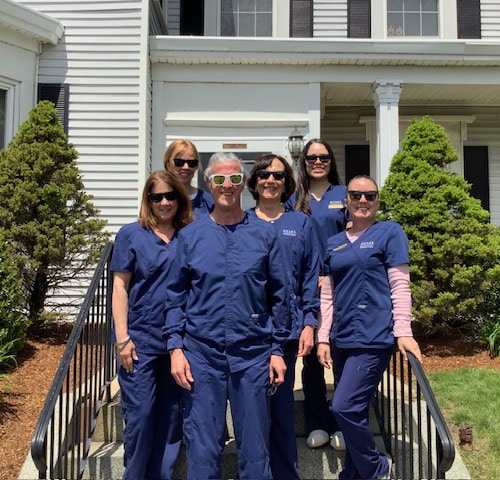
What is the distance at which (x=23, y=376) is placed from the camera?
15.4 feet

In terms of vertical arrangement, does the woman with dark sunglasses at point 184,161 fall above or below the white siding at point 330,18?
below

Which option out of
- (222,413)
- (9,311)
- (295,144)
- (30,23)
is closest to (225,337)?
(222,413)

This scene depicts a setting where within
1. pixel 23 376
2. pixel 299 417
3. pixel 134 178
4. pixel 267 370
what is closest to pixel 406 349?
pixel 267 370

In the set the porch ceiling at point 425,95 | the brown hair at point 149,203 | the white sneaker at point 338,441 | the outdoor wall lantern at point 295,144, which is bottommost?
the white sneaker at point 338,441

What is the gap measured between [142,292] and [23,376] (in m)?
2.74

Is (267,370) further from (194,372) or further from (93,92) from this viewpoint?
(93,92)

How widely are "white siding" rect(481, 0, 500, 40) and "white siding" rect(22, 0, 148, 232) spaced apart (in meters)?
5.82

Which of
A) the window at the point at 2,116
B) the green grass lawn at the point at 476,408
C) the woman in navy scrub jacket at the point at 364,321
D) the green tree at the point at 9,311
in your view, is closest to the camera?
the woman in navy scrub jacket at the point at 364,321

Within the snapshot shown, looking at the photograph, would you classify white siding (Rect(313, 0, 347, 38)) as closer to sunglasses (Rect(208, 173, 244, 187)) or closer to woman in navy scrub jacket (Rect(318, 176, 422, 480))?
woman in navy scrub jacket (Rect(318, 176, 422, 480))

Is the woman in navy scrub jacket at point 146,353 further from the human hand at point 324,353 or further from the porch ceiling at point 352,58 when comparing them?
the porch ceiling at point 352,58

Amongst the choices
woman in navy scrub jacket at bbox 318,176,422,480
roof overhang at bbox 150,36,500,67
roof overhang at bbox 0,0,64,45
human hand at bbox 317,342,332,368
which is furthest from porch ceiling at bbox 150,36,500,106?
human hand at bbox 317,342,332,368

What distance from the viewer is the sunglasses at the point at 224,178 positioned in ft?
7.85

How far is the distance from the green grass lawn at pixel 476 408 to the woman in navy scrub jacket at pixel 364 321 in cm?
94

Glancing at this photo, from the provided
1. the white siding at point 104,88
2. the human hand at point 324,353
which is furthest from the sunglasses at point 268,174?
the white siding at point 104,88
